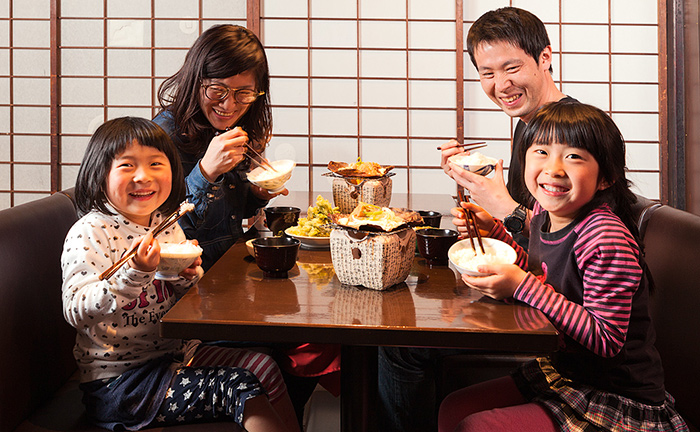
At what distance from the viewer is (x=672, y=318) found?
5.28ft

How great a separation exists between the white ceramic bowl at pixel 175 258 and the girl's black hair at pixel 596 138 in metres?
0.84

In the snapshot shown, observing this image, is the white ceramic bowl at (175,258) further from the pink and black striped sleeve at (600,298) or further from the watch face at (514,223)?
the watch face at (514,223)

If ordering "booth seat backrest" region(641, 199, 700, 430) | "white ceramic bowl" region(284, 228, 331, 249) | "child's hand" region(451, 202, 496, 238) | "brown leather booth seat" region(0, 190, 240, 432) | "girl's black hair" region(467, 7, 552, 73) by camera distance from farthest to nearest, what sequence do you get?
"girl's black hair" region(467, 7, 552, 73), "white ceramic bowl" region(284, 228, 331, 249), "child's hand" region(451, 202, 496, 238), "booth seat backrest" region(641, 199, 700, 430), "brown leather booth seat" region(0, 190, 240, 432)

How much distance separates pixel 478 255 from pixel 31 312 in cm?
106

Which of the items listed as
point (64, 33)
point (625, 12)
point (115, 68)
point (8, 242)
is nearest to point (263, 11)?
point (115, 68)

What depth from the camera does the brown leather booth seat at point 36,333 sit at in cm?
139

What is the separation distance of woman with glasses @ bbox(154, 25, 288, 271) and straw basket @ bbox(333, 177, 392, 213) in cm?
20

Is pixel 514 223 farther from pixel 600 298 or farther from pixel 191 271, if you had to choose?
pixel 191 271

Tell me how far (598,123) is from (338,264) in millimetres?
661

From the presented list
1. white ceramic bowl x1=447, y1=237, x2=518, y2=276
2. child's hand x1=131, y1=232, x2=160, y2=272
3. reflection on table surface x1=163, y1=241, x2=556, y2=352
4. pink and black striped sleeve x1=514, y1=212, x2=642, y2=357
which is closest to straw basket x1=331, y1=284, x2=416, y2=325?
reflection on table surface x1=163, y1=241, x2=556, y2=352

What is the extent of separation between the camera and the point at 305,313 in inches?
47.4

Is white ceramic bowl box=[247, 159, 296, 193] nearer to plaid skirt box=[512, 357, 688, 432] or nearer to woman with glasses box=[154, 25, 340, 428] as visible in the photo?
woman with glasses box=[154, 25, 340, 428]

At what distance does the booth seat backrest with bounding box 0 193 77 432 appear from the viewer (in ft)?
4.58

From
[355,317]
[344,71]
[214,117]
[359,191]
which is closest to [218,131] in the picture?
[214,117]
